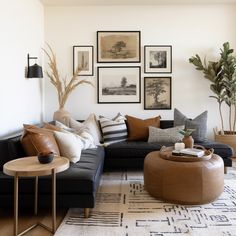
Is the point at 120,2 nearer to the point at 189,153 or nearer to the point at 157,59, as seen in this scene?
the point at 157,59

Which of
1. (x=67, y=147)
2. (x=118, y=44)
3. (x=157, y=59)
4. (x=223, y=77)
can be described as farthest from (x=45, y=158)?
(x=223, y=77)

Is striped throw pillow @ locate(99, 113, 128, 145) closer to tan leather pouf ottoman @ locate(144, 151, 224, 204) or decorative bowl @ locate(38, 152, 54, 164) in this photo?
tan leather pouf ottoman @ locate(144, 151, 224, 204)

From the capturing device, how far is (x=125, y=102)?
16.0 feet

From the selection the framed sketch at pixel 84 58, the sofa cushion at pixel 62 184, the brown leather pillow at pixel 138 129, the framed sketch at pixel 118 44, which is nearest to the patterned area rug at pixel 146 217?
the sofa cushion at pixel 62 184

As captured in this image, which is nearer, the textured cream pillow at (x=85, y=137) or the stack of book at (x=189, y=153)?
the stack of book at (x=189, y=153)

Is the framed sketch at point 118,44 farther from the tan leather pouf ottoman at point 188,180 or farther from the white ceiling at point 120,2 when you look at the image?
the tan leather pouf ottoman at point 188,180

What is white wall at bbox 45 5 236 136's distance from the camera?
479cm

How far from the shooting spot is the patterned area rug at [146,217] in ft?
7.44

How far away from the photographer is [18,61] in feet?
11.9

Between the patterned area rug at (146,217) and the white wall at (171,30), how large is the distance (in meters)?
2.26

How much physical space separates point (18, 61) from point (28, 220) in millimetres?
2159

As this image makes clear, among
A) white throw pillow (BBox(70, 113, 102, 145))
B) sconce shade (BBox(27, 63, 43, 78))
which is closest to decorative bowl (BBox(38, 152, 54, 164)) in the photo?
white throw pillow (BBox(70, 113, 102, 145))

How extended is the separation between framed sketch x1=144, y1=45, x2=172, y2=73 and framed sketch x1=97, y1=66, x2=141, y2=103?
0.72ft

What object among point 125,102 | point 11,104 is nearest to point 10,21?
point 11,104
